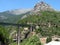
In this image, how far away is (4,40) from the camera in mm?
48812

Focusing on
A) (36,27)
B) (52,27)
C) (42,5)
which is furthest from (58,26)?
(42,5)

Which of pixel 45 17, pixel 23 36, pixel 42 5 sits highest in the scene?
pixel 42 5

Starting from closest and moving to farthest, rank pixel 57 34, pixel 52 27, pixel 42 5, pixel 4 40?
pixel 4 40, pixel 57 34, pixel 52 27, pixel 42 5

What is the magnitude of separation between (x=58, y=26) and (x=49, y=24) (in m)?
4.23

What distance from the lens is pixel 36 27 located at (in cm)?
6625

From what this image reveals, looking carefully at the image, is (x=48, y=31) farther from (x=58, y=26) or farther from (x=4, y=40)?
(x=4, y=40)

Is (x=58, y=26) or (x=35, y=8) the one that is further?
(x=35, y=8)

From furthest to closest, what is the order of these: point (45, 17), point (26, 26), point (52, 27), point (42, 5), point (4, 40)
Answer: point (42, 5) → point (45, 17) → point (26, 26) → point (52, 27) → point (4, 40)

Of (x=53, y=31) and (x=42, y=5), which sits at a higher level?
(x=42, y=5)

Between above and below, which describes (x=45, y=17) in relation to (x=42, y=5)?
Result: below

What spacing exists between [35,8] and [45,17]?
144 ft

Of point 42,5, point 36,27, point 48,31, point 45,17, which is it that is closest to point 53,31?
point 48,31

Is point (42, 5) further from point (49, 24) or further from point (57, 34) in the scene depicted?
point (57, 34)

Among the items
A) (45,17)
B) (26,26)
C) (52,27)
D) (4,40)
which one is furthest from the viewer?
(45,17)
